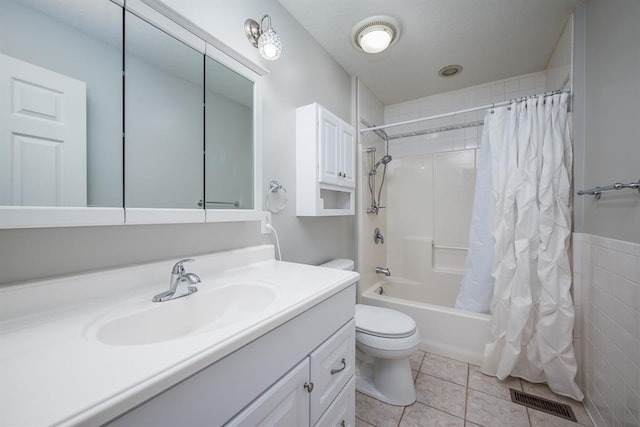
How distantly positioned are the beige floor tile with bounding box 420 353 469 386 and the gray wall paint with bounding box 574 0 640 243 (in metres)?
1.16

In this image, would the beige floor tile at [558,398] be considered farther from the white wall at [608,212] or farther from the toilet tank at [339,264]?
the toilet tank at [339,264]

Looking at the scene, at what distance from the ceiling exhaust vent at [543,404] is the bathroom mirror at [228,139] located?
6.21ft

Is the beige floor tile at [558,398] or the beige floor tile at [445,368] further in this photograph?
the beige floor tile at [445,368]

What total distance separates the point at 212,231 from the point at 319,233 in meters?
0.86

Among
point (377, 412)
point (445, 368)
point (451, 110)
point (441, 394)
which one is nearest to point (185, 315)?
point (377, 412)

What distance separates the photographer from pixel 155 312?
29.8 inches

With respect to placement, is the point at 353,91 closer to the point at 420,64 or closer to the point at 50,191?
the point at 420,64

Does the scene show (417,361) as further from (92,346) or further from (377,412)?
(92,346)

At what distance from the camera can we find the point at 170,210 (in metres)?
0.93

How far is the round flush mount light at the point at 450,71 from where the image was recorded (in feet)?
7.03

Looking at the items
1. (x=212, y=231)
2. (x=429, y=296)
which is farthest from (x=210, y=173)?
(x=429, y=296)

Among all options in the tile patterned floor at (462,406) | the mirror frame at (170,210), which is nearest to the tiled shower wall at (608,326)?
the tile patterned floor at (462,406)

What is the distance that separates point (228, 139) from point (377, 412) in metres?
1.65

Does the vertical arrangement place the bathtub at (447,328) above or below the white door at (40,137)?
below
